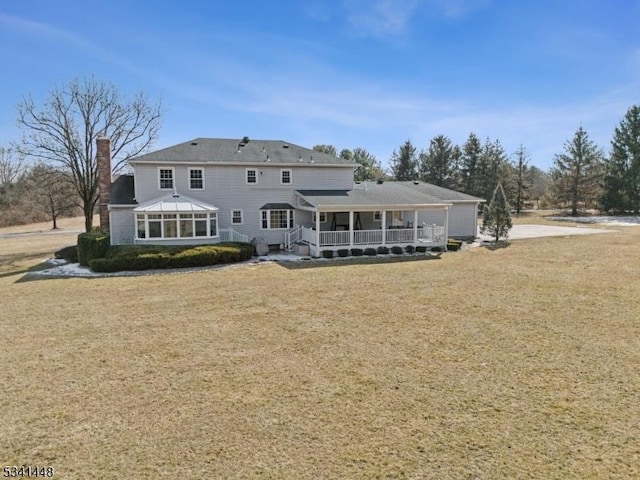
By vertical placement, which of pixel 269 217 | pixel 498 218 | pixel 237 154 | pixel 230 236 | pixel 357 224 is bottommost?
pixel 230 236

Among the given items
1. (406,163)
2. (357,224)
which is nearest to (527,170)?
(406,163)

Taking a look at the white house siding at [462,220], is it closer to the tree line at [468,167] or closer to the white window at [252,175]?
the white window at [252,175]

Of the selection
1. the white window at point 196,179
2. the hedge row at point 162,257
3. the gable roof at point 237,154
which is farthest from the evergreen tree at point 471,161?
the hedge row at point 162,257

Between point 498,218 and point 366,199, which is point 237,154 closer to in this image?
point 366,199

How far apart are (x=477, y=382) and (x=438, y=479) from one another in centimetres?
264

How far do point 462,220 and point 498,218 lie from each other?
2.87m

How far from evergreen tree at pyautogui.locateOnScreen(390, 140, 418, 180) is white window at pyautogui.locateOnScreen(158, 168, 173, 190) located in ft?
144

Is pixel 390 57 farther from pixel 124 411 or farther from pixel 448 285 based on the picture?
pixel 124 411

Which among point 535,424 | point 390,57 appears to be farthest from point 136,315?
point 390,57

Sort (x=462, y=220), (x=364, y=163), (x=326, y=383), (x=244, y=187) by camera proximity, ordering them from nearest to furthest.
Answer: (x=326, y=383) < (x=244, y=187) < (x=462, y=220) < (x=364, y=163)

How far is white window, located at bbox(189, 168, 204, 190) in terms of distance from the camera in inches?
857

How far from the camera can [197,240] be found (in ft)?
66.8

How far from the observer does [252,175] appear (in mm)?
22766

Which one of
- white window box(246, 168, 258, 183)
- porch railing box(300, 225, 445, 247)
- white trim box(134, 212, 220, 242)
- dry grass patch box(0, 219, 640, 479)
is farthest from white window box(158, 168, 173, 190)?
dry grass patch box(0, 219, 640, 479)
